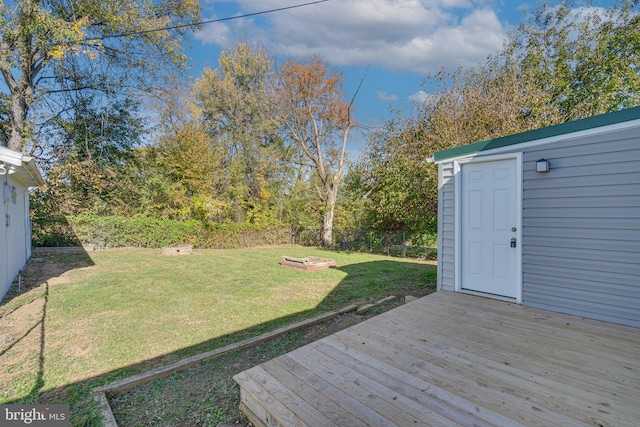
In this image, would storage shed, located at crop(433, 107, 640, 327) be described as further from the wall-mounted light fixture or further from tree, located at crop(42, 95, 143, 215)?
tree, located at crop(42, 95, 143, 215)

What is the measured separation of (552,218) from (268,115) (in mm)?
14619

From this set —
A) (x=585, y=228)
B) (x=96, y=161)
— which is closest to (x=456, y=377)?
(x=585, y=228)

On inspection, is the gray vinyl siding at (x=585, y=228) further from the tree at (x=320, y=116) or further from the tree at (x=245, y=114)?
the tree at (x=245, y=114)

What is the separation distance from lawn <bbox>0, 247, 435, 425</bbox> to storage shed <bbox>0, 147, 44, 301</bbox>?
43 cm

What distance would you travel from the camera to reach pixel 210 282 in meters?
6.10

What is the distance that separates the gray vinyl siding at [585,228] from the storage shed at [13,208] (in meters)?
7.32

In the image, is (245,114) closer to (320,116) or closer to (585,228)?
(320,116)

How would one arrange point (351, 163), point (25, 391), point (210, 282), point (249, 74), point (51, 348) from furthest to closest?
1. point (249, 74)
2. point (351, 163)
3. point (210, 282)
4. point (51, 348)
5. point (25, 391)

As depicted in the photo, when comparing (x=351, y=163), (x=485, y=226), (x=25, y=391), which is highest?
(x=351, y=163)

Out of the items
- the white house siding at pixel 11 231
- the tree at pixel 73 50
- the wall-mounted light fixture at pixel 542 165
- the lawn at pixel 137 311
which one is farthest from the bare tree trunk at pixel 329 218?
the wall-mounted light fixture at pixel 542 165

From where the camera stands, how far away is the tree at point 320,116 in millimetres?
13984

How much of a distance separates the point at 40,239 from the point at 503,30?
60.7ft

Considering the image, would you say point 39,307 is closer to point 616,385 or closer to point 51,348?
point 51,348

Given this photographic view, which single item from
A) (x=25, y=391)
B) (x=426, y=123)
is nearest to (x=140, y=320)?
(x=25, y=391)
